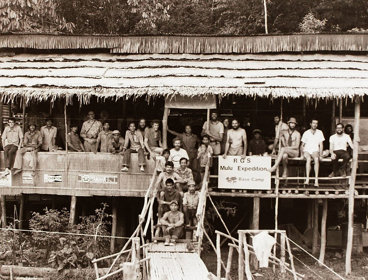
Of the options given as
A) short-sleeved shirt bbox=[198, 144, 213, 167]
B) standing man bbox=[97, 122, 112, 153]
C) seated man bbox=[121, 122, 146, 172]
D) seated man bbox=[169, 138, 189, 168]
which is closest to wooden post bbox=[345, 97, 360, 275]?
short-sleeved shirt bbox=[198, 144, 213, 167]

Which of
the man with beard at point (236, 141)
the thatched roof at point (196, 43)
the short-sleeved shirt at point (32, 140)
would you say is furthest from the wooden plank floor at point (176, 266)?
the thatched roof at point (196, 43)

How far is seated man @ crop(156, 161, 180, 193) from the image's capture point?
1556 cm

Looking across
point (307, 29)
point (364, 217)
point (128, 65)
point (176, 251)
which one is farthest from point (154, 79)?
point (307, 29)

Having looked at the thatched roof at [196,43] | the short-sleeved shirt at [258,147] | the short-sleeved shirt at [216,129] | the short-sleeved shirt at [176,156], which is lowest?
the short-sleeved shirt at [176,156]

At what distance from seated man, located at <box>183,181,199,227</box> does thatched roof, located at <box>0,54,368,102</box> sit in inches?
108

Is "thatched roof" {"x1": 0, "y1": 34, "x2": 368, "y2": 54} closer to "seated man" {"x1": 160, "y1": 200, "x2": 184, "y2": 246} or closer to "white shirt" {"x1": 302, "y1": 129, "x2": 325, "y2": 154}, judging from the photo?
"white shirt" {"x1": 302, "y1": 129, "x2": 325, "y2": 154}

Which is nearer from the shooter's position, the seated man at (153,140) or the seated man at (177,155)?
the seated man at (177,155)

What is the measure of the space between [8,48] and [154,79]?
5.69 metres

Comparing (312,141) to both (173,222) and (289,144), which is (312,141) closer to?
(289,144)

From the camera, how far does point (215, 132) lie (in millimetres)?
17109

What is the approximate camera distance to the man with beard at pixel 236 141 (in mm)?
16859

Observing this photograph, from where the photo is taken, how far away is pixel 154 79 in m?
17.6

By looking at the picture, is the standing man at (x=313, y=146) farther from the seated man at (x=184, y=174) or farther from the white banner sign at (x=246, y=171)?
the seated man at (x=184, y=174)

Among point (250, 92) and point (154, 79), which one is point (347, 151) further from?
point (154, 79)
